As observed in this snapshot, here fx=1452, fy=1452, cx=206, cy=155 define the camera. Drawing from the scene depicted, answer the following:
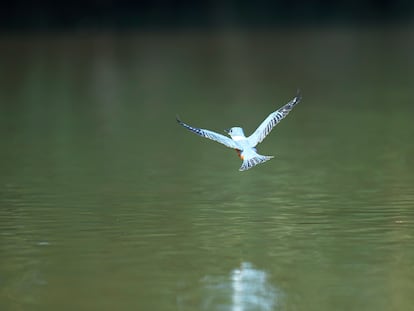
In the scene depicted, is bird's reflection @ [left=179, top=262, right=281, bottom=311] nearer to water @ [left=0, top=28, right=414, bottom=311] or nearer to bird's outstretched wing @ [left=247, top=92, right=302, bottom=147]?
water @ [left=0, top=28, right=414, bottom=311]

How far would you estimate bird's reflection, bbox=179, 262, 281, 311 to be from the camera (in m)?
6.70

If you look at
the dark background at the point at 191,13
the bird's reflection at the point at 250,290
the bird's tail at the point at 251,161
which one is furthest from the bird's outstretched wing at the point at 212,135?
the dark background at the point at 191,13

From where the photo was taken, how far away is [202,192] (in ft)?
33.1

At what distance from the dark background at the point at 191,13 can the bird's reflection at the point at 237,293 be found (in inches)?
825

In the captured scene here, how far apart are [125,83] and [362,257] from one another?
38.0ft

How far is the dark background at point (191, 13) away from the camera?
29141 mm

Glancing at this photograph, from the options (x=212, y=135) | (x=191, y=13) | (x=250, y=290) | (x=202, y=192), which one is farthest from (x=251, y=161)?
(x=191, y=13)

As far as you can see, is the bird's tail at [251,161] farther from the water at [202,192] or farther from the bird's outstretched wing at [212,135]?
the water at [202,192]

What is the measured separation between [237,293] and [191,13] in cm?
2583

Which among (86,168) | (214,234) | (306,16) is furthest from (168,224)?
(306,16)

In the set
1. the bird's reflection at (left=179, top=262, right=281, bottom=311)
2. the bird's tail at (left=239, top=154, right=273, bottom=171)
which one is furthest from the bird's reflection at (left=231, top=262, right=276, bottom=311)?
the bird's tail at (left=239, top=154, right=273, bottom=171)

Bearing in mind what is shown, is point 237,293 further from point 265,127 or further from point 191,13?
point 191,13

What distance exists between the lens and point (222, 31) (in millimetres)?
27531

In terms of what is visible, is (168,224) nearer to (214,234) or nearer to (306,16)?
(214,234)
